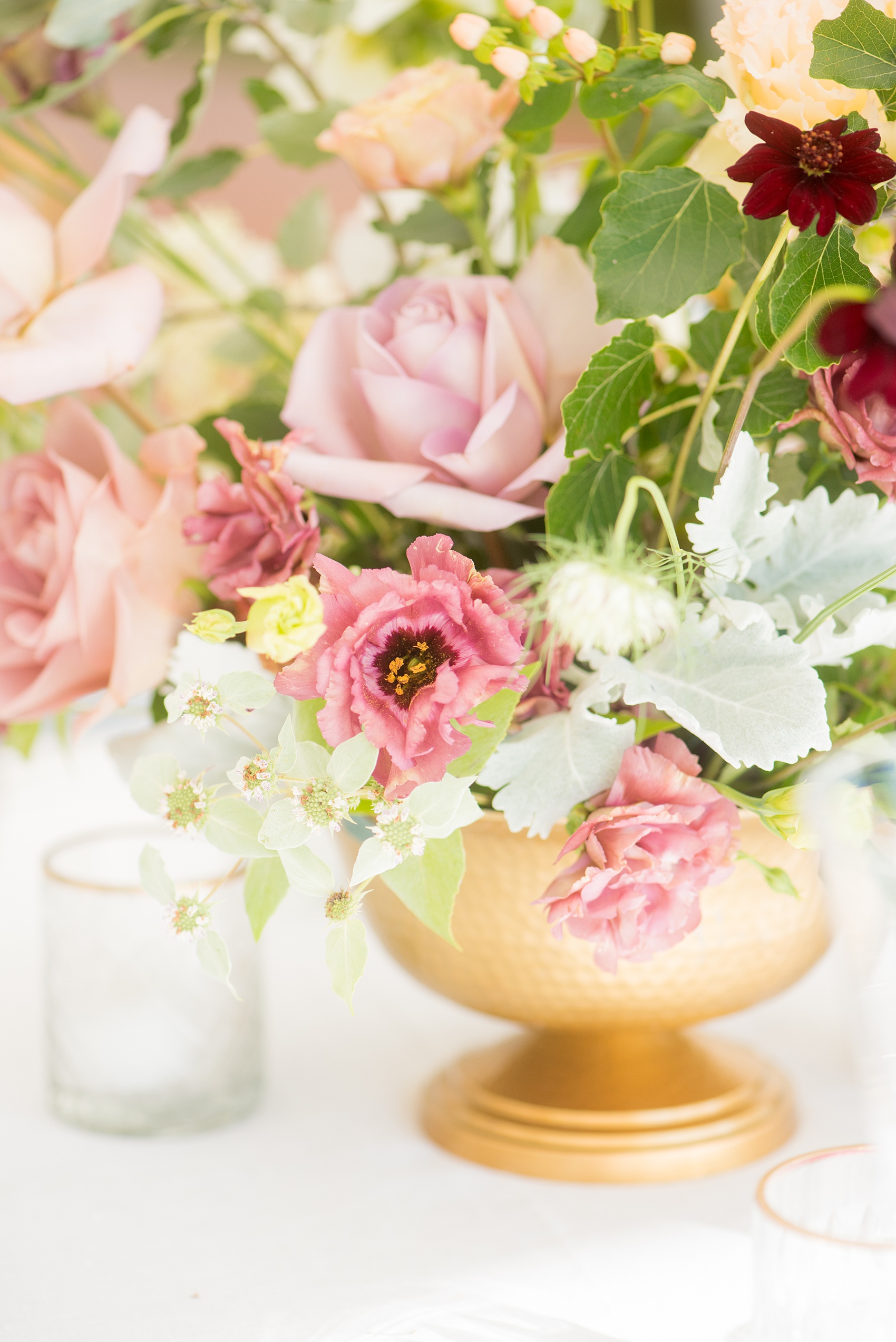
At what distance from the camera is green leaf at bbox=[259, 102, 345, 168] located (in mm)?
527

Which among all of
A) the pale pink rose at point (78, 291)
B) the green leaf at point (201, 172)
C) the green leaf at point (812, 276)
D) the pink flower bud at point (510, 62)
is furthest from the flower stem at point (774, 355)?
the green leaf at point (201, 172)

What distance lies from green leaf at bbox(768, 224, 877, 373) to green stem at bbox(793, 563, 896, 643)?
0.19ft

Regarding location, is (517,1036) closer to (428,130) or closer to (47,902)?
(47,902)

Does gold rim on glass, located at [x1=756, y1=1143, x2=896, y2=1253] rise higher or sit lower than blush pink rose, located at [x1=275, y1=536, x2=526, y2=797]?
lower

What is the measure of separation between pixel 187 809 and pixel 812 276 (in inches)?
8.6

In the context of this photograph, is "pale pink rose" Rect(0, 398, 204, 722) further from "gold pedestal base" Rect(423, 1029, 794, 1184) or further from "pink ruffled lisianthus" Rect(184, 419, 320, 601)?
"gold pedestal base" Rect(423, 1029, 794, 1184)

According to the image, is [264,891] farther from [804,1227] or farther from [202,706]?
[804,1227]

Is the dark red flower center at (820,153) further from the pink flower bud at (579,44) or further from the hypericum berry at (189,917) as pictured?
the hypericum berry at (189,917)

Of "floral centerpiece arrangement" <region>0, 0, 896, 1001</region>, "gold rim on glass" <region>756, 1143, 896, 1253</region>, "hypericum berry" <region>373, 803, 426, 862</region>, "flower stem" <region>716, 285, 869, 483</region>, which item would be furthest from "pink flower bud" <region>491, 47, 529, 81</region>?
"gold rim on glass" <region>756, 1143, 896, 1253</region>

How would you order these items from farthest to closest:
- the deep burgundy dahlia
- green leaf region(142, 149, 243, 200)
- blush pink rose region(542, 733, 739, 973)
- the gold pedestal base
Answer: green leaf region(142, 149, 243, 200) < the gold pedestal base < blush pink rose region(542, 733, 739, 973) < the deep burgundy dahlia

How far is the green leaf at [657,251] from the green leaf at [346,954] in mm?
183

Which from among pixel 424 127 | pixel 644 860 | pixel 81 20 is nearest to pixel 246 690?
pixel 644 860

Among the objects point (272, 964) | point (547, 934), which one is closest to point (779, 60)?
point (547, 934)

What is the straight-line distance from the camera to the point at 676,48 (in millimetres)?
365
